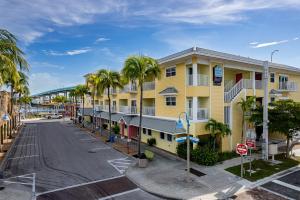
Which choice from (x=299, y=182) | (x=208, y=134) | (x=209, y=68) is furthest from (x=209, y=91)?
(x=299, y=182)

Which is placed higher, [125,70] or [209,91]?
[125,70]

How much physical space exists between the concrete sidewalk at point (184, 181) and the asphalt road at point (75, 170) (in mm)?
918

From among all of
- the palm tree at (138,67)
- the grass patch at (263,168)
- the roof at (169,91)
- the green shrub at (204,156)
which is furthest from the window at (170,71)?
the grass patch at (263,168)

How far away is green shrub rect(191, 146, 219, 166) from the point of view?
18.4m

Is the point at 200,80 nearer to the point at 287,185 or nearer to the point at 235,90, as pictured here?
the point at 235,90

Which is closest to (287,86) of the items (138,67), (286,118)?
(286,118)

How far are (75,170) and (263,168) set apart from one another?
15.9 metres

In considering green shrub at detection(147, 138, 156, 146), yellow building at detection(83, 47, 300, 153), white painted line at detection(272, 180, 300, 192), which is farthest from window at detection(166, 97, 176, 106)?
white painted line at detection(272, 180, 300, 192)

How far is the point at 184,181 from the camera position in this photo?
1513 cm

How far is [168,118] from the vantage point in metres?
23.0

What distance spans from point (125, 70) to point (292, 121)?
53.4 feet

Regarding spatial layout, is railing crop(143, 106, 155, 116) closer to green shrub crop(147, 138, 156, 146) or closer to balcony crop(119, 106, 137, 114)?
balcony crop(119, 106, 137, 114)

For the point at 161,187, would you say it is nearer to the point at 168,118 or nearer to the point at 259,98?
the point at 168,118

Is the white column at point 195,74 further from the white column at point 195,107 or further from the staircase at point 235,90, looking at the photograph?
the staircase at point 235,90
